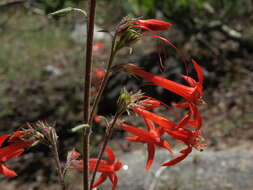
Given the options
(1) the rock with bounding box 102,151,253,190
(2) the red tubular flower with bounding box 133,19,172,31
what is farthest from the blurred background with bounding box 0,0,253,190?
(2) the red tubular flower with bounding box 133,19,172,31

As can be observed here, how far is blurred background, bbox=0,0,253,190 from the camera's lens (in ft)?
19.5

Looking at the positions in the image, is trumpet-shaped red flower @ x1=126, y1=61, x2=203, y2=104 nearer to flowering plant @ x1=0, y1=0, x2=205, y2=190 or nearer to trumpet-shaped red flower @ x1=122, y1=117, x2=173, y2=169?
flowering plant @ x1=0, y1=0, x2=205, y2=190

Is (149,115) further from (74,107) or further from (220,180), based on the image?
(74,107)

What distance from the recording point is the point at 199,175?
4.54 meters

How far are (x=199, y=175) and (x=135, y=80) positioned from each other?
11.5ft

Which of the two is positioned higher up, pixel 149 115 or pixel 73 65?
pixel 149 115

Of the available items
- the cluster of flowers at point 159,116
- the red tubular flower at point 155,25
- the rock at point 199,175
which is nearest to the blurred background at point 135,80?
the rock at point 199,175

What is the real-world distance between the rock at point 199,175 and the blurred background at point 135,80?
8.2 inches

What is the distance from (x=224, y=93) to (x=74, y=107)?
319cm

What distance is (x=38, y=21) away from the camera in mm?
12641

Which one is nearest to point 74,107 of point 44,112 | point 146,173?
point 44,112

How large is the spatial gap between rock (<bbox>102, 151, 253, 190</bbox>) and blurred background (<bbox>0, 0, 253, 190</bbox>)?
0.68 feet

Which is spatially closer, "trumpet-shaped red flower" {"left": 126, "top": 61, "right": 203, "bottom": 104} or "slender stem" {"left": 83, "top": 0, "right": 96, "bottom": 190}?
"slender stem" {"left": 83, "top": 0, "right": 96, "bottom": 190}

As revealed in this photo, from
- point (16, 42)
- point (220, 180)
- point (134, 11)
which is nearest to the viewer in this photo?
point (220, 180)
